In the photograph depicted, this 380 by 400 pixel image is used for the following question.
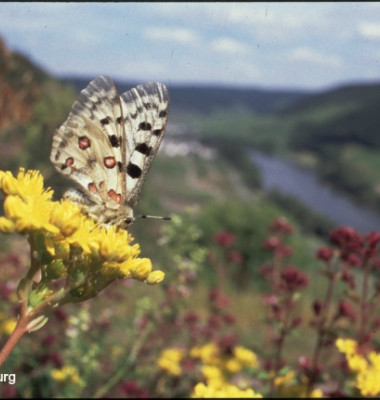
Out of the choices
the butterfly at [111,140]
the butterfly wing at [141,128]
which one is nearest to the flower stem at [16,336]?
the butterfly at [111,140]

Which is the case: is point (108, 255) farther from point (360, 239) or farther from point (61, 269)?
point (360, 239)

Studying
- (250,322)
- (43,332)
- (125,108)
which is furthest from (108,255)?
(250,322)

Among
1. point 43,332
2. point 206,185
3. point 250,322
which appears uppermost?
point 43,332

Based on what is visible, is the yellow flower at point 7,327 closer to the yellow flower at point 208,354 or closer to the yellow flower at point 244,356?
the yellow flower at point 208,354

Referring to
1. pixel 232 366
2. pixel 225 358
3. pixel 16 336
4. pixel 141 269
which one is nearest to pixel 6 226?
pixel 16 336

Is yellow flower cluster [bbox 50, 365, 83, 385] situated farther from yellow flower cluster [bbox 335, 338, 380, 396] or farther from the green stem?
the green stem

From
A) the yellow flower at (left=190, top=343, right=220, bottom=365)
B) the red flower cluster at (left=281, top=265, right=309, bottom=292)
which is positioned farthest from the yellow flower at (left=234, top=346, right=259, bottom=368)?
the red flower cluster at (left=281, top=265, right=309, bottom=292)

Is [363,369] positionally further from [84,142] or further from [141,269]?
[84,142]
